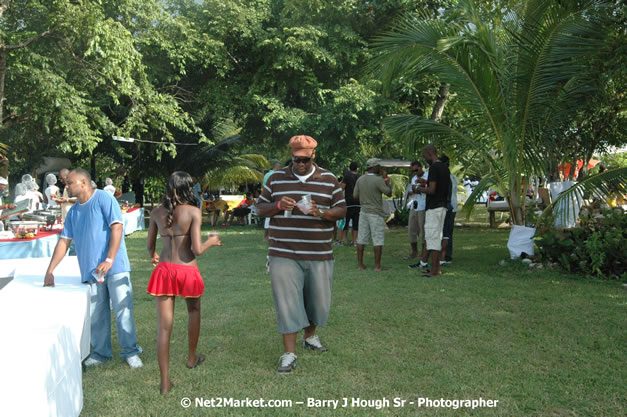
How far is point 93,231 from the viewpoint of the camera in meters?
4.58

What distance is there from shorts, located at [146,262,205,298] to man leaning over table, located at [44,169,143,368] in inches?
24.7

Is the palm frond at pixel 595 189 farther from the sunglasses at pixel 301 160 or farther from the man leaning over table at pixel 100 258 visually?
the man leaning over table at pixel 100 258

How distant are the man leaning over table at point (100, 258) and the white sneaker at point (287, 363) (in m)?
1.19

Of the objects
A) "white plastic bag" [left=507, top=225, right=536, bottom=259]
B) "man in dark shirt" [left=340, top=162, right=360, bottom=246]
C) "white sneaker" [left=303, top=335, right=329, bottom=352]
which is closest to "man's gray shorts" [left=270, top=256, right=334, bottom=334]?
"white sneaker" [left=303, top=335, right=329, bottom=352]

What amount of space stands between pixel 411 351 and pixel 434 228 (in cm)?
377

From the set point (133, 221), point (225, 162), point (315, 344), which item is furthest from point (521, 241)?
point (225, 162)

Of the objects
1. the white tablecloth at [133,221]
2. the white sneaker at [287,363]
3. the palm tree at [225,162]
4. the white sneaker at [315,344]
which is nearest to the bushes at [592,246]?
the white sneaker at [315,344]

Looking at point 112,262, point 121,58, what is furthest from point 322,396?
point 121,58

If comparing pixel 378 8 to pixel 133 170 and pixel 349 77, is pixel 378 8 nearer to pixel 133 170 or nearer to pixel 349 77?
pixel 349 77

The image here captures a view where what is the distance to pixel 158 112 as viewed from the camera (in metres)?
18.0

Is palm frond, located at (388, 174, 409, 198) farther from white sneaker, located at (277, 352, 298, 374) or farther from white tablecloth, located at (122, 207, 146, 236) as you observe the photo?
white sneaker, located at (277, 352, 298, 374)

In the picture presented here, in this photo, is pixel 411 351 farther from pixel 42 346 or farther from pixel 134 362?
pixel 42 346

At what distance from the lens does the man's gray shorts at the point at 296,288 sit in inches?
179

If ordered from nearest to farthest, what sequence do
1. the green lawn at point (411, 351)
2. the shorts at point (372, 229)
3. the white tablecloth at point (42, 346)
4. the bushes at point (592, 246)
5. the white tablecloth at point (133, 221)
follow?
the white tablecloth at point (42, 346)
the green lawn at point (411, 351)
the bushes at point (592, 246)
the shorts at point (372, 229)
the white tablecloth at point (133, 221)
